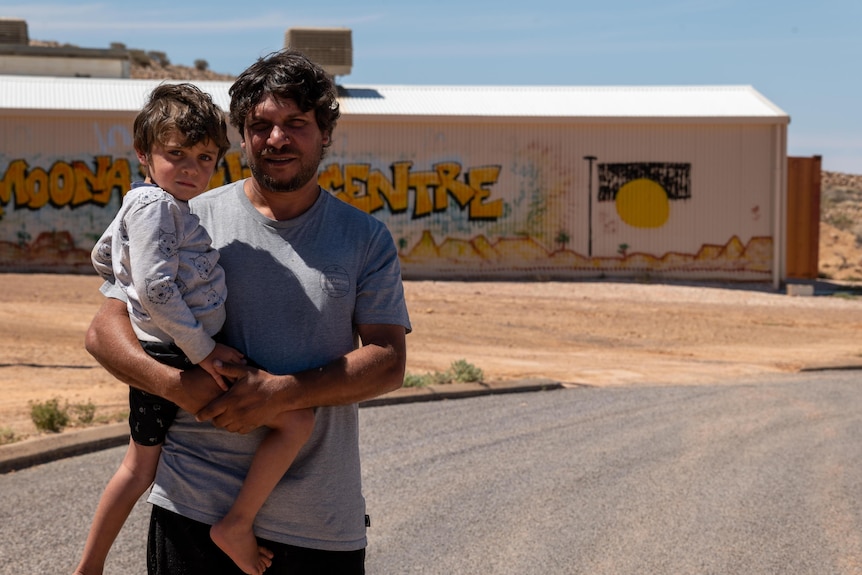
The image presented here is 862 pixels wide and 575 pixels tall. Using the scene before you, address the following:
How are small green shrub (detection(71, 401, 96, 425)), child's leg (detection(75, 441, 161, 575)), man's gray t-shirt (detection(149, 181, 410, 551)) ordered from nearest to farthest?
man's gray t-shirt (detection(149, 181, 410, 551)), child's leg (detection(75, 441, 161, 575)), small green shrub (detection(71, 401, 96, 425))

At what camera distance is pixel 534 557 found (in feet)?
19.4

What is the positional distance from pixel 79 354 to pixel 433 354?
4330 mm

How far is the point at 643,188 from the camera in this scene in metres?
25.3

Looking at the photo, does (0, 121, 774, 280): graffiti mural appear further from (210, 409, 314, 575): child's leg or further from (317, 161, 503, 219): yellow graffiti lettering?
(210, 409, 314, 575): child's leg

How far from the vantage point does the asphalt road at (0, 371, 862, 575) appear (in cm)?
589

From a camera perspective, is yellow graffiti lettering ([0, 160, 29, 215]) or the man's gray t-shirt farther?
yellow graffiti lettering ([0, 160, 29, 215])

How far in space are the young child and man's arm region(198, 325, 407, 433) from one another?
0.18ft

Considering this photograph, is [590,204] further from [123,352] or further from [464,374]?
[123,352]

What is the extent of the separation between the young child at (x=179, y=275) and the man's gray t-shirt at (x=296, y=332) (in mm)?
63

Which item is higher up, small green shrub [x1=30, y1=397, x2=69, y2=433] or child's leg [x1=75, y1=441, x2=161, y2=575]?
child's leg [x1=75, y1=441, x2=161, y2=575]

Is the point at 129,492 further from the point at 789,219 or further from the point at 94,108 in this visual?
the point at 789,219

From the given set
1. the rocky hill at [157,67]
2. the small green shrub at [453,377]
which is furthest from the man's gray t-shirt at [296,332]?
the rocky hill at [157,67]

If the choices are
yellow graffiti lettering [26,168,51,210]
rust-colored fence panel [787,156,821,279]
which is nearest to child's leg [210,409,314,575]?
yellow graffiti lettering [26,168,51,210]

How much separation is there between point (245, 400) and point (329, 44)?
81.6ft
